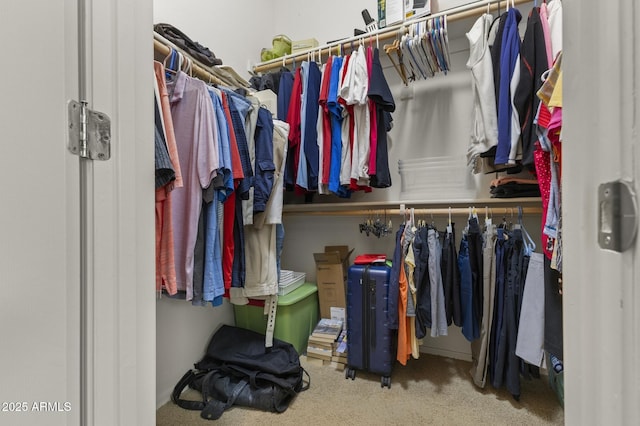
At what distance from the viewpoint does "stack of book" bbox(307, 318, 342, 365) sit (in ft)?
5.93

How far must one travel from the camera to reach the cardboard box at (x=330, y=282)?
2.02 metres

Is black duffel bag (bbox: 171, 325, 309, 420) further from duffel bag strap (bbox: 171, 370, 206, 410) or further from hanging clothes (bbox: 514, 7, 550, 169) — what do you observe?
hanging clothes (bbox: 514, 7, 550, 169)

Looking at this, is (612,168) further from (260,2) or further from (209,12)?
(260,2)

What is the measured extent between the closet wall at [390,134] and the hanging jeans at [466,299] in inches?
13.1

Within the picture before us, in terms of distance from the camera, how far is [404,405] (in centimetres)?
142

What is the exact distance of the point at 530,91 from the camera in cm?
133

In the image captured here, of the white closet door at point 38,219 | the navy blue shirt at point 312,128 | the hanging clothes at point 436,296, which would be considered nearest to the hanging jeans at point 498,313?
the hanging clothes at point 436,296

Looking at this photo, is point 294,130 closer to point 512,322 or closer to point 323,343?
point 323,343

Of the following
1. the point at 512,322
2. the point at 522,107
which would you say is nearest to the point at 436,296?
the point at 512,322

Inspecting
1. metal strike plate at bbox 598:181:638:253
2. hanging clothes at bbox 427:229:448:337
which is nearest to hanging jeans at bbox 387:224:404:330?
hanging clothes at bbox 427:229:448:337

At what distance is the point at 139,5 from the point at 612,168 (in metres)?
0.82

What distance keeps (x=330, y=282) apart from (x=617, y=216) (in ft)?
6.04

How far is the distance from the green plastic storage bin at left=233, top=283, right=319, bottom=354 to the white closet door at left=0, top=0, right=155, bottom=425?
1224mm

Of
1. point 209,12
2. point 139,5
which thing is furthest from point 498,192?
point 209,12
